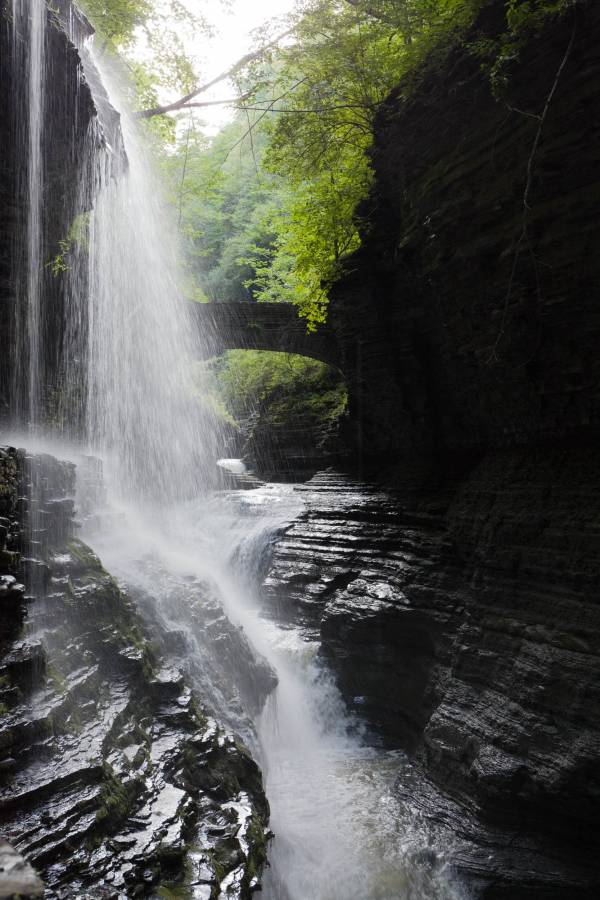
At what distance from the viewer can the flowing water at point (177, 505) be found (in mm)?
5555

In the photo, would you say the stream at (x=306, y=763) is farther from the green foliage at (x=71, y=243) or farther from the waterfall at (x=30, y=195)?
the green foliage at (x=71, y=243)

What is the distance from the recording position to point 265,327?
16.0m

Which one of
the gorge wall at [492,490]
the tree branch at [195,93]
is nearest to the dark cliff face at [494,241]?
the gorge wall at [492,490]

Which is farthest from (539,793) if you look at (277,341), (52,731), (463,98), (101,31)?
(101,31)

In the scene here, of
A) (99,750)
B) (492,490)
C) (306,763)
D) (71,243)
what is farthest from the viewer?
(71,243)

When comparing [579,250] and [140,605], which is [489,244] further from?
[140,605]

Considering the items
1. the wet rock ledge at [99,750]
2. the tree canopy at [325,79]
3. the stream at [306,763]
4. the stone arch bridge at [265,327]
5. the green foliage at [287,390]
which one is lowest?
the stream at [306,763]

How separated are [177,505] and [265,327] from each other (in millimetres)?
7383

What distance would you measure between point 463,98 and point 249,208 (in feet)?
80.2

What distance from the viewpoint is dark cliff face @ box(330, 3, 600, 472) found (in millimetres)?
6277

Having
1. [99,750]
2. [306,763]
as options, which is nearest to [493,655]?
[306,763]

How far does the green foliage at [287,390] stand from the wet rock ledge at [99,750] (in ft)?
37.5

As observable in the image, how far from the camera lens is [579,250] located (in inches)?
248

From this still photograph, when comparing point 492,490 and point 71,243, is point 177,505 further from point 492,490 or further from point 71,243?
point 492,490
